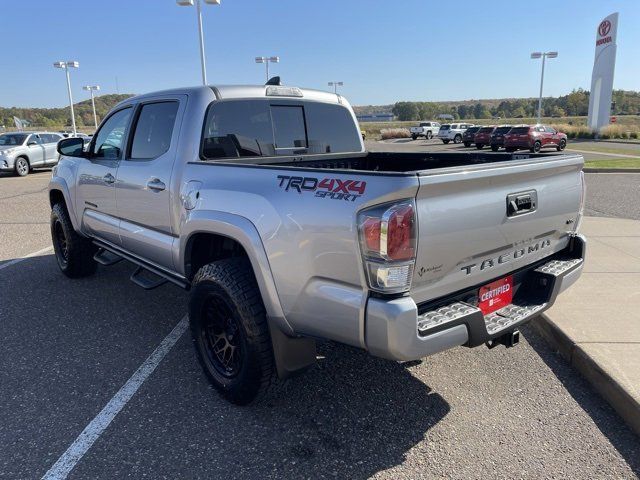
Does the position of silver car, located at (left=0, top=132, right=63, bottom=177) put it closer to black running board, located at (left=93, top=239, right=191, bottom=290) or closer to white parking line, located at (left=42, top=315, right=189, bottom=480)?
black running board, located at (left=93, top=239, right=191, bottom=290)

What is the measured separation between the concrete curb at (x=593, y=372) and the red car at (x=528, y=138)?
25374 millimetres

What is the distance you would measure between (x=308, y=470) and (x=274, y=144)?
2.43 meters

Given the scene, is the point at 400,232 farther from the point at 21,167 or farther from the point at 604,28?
the point at 604,28

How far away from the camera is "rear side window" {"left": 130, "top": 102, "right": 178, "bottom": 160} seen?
3746mm

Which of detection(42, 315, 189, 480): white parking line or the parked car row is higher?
the parked car row

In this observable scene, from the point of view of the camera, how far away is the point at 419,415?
3.01 meters

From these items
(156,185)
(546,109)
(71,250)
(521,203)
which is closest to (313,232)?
(521,203)

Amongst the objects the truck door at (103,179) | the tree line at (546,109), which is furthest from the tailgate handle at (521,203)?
the tree line at (546,109)

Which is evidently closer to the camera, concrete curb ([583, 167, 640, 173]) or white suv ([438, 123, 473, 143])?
concrete curb ([583, 167, 640, 173])

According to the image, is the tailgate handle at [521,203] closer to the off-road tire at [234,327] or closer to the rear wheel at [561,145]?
the off-road tire at [234,327]

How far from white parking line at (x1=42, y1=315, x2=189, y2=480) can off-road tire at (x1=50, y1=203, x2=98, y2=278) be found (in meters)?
2.03

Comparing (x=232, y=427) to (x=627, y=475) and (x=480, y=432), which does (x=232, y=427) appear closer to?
(x=480, y=432)

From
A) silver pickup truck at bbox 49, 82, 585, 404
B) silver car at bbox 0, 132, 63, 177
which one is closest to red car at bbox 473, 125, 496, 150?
silver car at bbox 0, 132, 63, 177

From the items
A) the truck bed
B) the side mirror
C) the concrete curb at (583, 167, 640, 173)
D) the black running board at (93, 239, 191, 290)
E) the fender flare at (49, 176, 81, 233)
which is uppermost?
the side mirror
